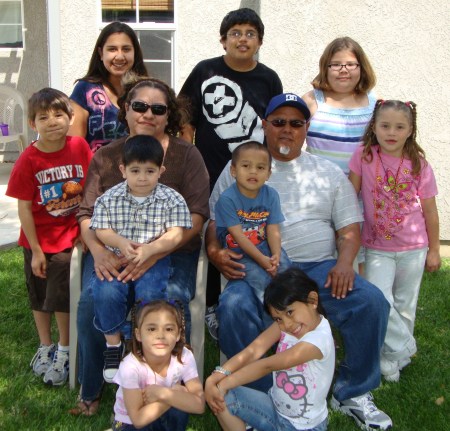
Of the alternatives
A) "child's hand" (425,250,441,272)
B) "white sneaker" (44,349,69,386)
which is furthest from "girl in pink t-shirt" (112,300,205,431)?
"child's hand" (425,250,441,272)

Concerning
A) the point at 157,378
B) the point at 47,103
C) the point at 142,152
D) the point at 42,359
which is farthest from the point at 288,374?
the point at 47,103

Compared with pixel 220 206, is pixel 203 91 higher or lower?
higher

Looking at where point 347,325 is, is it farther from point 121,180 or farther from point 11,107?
point 11,107

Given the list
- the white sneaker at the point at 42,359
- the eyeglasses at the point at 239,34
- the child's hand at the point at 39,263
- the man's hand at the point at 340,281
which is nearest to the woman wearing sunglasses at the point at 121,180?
the child's hand at the point at 39,263

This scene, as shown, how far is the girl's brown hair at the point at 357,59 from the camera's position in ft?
13.0

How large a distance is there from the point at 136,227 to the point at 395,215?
5.20ft

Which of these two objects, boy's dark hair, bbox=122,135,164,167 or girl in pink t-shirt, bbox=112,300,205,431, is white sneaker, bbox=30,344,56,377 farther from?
boy's dark hair, bbox=122,135,164,167

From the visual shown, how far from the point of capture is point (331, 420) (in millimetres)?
3244

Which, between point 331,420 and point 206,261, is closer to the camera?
point 331,420

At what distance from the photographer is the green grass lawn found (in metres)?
3.17

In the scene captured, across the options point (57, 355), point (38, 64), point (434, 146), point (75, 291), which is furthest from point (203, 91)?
point (38, 64)

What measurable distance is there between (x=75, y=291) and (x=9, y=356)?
0.86 meters

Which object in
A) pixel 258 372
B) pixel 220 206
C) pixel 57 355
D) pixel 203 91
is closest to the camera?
pixel 258 372

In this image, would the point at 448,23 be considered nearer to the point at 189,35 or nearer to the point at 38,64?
the point at 189,35
